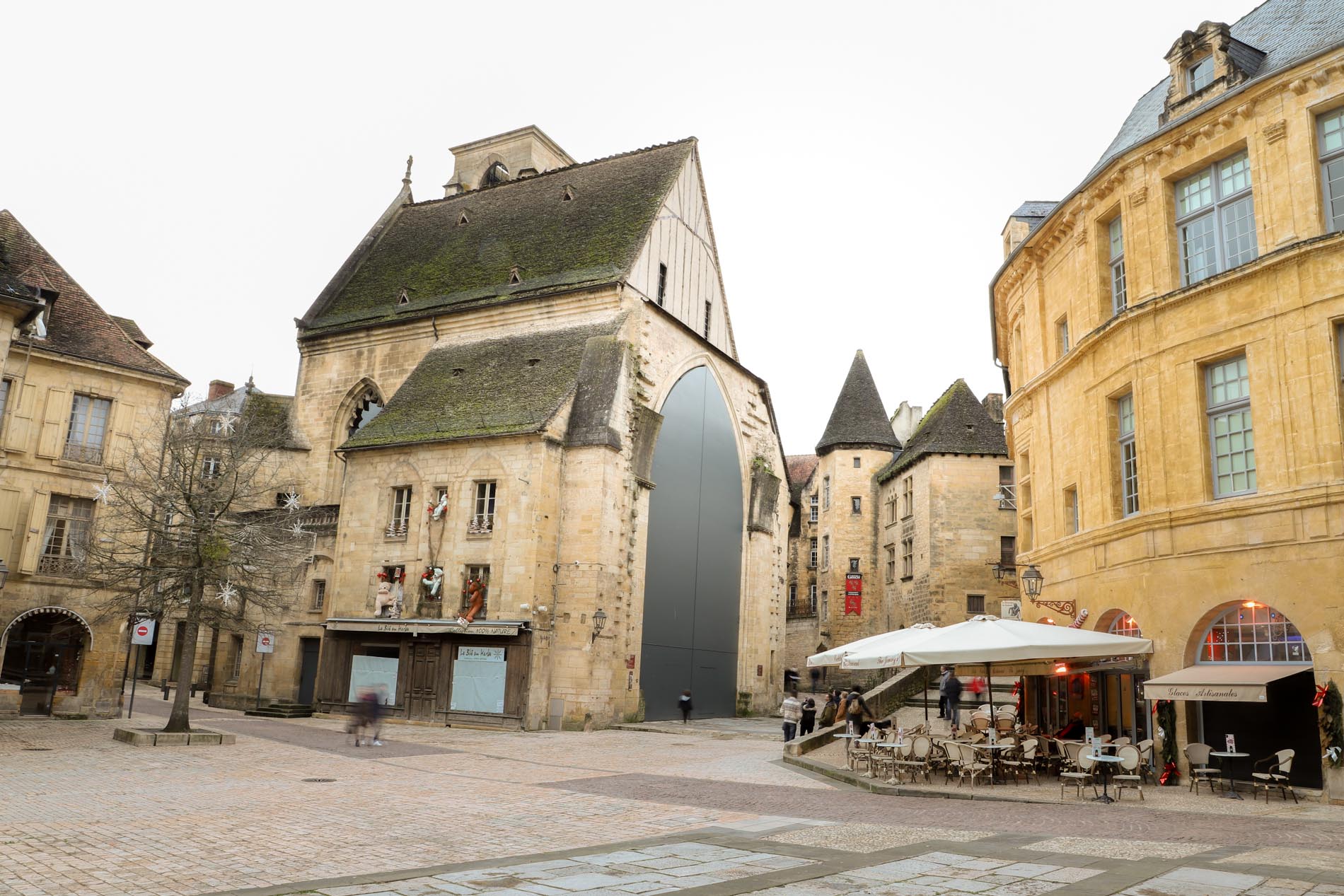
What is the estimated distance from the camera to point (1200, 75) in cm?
1477

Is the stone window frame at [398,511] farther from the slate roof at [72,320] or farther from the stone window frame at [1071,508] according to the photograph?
the stone window frame at [1071,508]

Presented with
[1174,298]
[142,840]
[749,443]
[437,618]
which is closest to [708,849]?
[142,840]

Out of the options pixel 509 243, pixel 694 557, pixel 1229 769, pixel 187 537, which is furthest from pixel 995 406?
pixel 187 537

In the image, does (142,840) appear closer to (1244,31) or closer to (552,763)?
(552,763)

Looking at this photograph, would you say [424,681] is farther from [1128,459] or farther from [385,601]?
[1128,459]

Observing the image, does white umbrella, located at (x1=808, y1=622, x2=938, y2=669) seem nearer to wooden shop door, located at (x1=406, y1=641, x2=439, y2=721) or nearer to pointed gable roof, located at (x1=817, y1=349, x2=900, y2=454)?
wooden shop door, located at (x1=406, y1=641, x2=439, y2=721)

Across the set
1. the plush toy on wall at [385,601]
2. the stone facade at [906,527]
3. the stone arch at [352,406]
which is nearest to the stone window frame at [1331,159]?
the stone facade at [906,527]

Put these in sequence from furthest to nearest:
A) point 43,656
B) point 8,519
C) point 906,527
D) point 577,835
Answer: point 906,527
point 43,656
point 8,519
point 577,835

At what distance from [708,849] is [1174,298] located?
35.6 ft

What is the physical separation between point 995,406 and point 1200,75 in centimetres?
2673

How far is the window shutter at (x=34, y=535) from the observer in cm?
2153

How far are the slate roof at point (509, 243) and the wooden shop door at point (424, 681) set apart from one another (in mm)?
10847

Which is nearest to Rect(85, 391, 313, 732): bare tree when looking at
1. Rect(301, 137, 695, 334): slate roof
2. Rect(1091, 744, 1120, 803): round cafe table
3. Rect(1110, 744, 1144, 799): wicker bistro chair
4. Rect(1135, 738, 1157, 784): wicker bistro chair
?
Rect(301, 137, 695, 334): slate roof

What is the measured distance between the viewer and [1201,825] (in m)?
9.83
